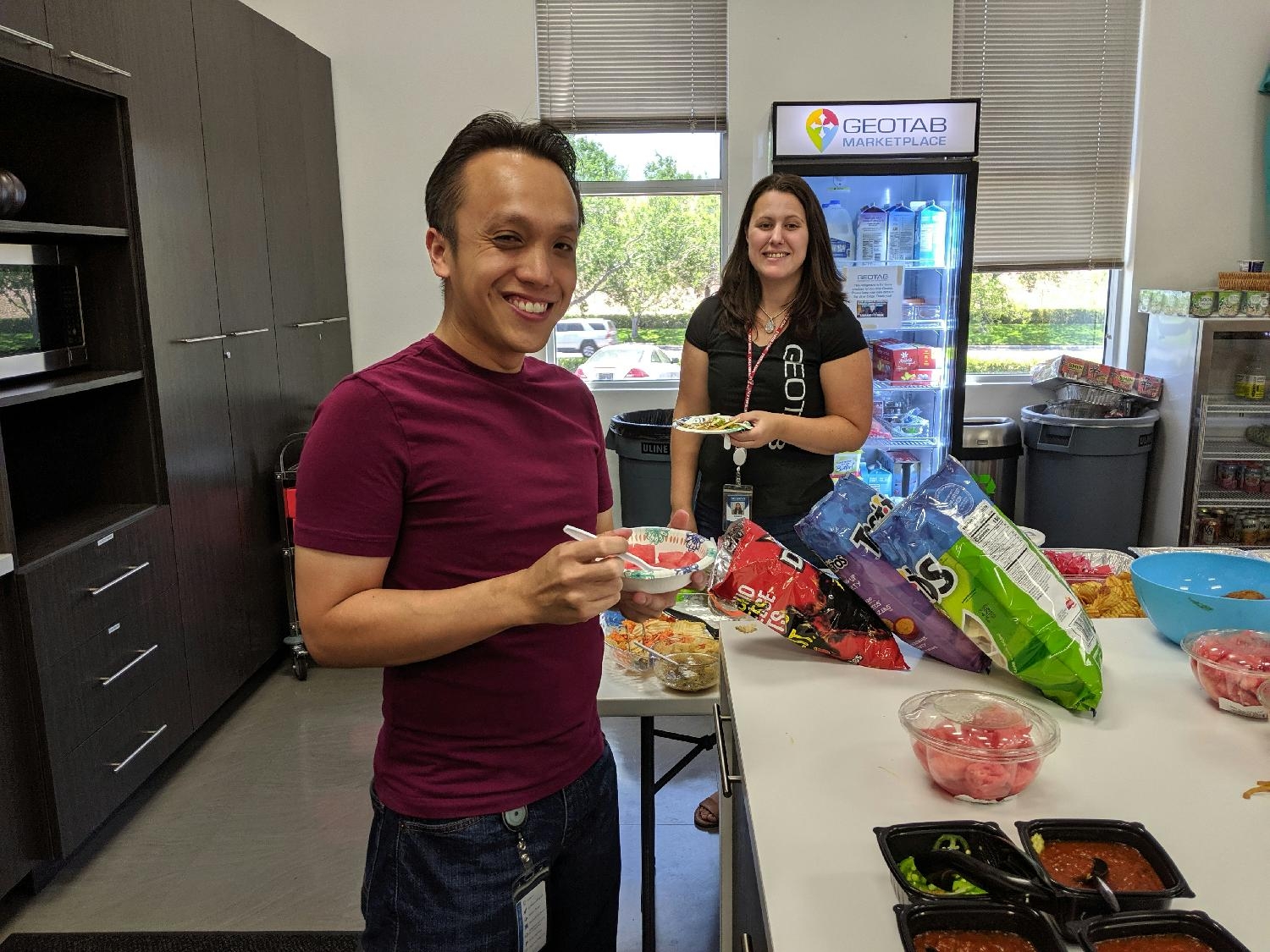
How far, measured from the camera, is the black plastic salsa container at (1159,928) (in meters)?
0.76

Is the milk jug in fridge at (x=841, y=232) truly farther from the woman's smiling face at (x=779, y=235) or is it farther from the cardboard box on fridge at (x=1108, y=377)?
the woman's smiling face at (x=779, y=235)

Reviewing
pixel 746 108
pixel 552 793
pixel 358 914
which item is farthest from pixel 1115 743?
pixel 746 108

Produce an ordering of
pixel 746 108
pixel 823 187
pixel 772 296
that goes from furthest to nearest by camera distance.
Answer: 1. pixel 746 108
2. pixel 823 187
3. pixel 772 296

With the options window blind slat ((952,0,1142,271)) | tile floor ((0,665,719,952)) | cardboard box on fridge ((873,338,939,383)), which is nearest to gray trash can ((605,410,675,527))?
cardboard box on fridge ((873,338,939,383))

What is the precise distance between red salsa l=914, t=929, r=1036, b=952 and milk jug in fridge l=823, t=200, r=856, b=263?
3.58 meters

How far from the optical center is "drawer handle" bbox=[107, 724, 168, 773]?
267 centimetres

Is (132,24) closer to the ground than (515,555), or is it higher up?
higher up

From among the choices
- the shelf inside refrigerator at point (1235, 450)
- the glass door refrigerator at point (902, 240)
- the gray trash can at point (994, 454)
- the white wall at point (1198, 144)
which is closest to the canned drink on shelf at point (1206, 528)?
the shelf inside refrigerator at point (1235, 450)

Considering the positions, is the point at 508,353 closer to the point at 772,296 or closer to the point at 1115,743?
the point at 1115,743

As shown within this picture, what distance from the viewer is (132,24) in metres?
2.81

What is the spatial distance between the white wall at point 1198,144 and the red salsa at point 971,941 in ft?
15.5

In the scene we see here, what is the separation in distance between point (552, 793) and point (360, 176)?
13.0ft

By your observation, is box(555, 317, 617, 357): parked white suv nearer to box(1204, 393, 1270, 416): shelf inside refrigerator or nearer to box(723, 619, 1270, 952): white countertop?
box(1204, 393, 1270, 416): shelf inside refrigerator

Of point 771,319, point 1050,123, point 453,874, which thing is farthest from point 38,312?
point 1050,123
